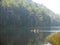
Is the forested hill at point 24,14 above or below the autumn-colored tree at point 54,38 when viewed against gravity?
above

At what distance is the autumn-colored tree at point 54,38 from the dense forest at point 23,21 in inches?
3.7

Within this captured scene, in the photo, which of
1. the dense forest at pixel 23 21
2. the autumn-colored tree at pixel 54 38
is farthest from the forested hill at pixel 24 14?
the autumn-colored tree at pixel 54 38

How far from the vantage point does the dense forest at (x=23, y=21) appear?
160 cm

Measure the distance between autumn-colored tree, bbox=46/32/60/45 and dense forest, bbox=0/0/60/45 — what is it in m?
0.09

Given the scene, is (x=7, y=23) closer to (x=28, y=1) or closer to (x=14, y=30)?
(x=14, y=30)

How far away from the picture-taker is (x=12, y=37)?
1651 mm

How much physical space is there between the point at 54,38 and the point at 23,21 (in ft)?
1.39

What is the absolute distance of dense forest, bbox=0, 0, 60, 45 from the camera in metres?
1.60

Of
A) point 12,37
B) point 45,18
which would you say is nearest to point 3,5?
point 12,37

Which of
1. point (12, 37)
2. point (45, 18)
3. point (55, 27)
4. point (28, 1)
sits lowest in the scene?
point (12, 37)

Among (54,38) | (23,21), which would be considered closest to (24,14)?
(23,21)

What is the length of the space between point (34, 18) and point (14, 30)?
285 mm

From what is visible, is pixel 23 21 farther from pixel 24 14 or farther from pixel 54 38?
pixel 54 38

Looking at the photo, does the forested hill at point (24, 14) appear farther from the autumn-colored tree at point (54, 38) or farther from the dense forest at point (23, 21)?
the autumn-colored tree at point (54, 38)
